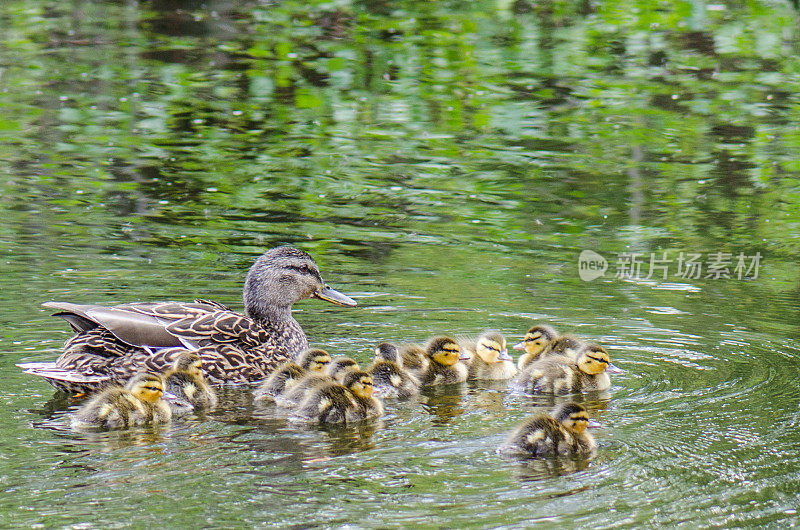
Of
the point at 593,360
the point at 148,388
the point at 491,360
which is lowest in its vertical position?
the point at 491,360

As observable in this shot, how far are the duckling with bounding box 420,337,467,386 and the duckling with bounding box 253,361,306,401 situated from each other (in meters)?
0.68

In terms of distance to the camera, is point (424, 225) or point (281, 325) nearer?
point (281, 325)

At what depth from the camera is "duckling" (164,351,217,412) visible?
5355 millimetres

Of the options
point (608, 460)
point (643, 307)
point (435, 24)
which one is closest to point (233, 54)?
point (435, 24)

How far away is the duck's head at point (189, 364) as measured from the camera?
216 inches

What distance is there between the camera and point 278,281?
21.5ft

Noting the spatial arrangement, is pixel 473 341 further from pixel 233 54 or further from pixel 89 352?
pixel 233 54

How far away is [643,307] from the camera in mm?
7242

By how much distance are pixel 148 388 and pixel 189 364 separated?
1.69 ft

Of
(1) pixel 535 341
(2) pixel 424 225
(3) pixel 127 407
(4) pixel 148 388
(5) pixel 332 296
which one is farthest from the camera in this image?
(2) pixel 424 225

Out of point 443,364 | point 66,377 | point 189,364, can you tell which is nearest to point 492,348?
point 443,364

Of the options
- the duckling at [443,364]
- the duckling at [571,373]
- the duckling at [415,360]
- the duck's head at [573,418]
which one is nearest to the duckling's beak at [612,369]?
the duckling at [571,373]

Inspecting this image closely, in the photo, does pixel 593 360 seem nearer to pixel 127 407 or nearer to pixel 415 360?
pixel 415 360

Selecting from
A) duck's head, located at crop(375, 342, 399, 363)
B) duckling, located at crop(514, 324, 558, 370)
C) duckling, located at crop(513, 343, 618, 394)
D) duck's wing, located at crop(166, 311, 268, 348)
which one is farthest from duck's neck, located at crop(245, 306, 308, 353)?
duckling, located at crop(513, 343, 618, 394)
